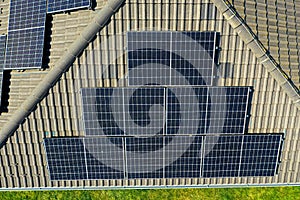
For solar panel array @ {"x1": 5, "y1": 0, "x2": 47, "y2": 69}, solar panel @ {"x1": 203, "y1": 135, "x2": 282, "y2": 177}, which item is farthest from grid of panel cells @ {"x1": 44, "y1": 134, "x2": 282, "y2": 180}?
solar panel array @ {"x1": 5, "y1": 0, "x2": 47, "y2": 69}

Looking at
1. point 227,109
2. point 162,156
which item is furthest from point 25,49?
point 227,109

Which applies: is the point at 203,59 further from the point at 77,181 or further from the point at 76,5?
the point at 77,181

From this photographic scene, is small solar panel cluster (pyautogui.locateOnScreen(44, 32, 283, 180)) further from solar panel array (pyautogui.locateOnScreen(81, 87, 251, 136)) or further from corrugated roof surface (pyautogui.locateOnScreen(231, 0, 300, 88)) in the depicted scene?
corrugated roof surface (pyautogui.locateOnScreen(231, 0, 300, 88))

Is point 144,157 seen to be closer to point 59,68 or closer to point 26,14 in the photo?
point 59,68

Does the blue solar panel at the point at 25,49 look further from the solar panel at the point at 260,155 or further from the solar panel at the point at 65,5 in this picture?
the solar panel at the point at 260,155

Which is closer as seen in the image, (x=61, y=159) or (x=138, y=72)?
(x=138, y=72)

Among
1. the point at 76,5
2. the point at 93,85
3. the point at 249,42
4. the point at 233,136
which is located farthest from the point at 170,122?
the point at 76,5

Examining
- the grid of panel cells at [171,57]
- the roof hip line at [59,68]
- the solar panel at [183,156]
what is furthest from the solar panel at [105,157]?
the grid of panel cells at [171,57]
